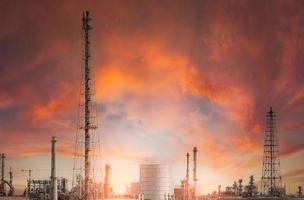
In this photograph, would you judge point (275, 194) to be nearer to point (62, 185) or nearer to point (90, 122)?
point (62, 185)

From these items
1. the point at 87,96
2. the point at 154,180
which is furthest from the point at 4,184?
the point at 87,96

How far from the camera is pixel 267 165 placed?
171 ft

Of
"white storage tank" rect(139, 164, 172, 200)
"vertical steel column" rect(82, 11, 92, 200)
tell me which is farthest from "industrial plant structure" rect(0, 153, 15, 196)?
"white storage tank" rect(139, 164, 172, 200)

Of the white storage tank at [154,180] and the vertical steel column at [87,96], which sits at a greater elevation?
the vertical steel column at [87,96]

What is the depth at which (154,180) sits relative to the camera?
2031 inches

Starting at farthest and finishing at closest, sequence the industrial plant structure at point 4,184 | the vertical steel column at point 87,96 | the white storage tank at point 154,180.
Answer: the white storage tank at point 154,180 → the industrial plant structure at point 4,184 → the vertical steel column at point 87,96

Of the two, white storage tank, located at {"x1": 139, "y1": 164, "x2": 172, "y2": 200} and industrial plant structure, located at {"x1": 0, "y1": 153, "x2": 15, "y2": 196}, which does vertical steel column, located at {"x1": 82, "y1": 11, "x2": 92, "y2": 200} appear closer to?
industrial plant structure, located at {"x1": 0, "y1": 153, "x2": 15, "y2": 196}

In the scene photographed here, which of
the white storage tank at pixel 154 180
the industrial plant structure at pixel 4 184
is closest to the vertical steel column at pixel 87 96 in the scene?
the industrial plant structure at pixel 4 184

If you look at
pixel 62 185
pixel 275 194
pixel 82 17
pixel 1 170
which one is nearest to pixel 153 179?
pixel 62 185

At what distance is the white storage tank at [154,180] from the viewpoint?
51.5 meters

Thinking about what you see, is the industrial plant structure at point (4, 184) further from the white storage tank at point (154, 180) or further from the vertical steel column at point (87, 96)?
the white storage tank at point (154, 180)

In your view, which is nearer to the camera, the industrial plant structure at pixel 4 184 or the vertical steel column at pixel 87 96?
the vertical steel column at pixel 87 96

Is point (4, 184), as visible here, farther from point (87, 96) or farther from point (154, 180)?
point (87, 96)

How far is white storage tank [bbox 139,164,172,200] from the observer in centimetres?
5150
